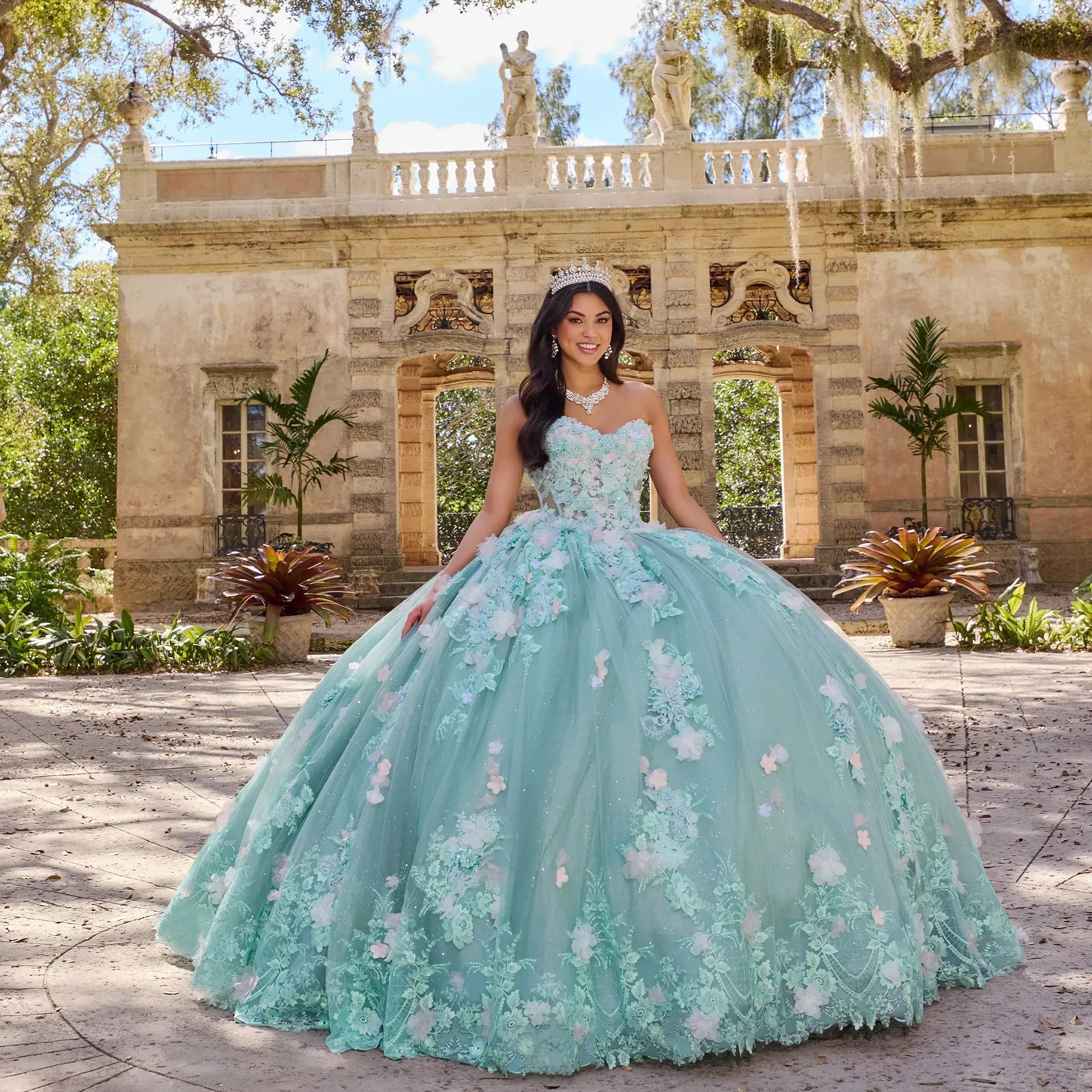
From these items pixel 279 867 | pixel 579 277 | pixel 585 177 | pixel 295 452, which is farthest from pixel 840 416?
pixel 279 867

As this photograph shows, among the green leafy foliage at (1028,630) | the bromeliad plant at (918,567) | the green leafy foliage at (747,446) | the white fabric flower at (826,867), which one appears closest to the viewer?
the white fabric flower at (826,867)

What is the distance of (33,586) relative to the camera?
31.4 feet

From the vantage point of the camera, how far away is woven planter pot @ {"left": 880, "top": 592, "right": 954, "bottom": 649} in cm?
936

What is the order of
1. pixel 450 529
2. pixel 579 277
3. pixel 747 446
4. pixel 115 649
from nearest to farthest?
pixel 579 277 < pixel 115 649 < pixel 450 529 < pixel 747 446

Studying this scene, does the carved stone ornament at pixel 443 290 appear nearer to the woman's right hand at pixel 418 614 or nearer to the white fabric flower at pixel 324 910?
the woman's right hand at pixel 418 614

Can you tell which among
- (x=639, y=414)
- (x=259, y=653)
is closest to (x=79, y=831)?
(x=639, y=414)

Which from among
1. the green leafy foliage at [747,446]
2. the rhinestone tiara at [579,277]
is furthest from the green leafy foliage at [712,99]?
the rhinestone tiara at [579,277]

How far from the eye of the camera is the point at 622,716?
2279 mm

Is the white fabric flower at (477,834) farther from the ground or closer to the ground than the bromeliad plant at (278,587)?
closer to the ground

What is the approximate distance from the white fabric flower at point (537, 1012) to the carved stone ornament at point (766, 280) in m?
12.8

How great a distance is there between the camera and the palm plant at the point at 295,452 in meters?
12.2

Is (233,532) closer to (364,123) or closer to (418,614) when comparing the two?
(364,123)

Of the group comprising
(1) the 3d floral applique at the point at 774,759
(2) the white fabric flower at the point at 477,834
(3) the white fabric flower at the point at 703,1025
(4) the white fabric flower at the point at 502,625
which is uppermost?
(4) the white fabric flower at the point at 502,625

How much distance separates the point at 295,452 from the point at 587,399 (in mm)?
10105
